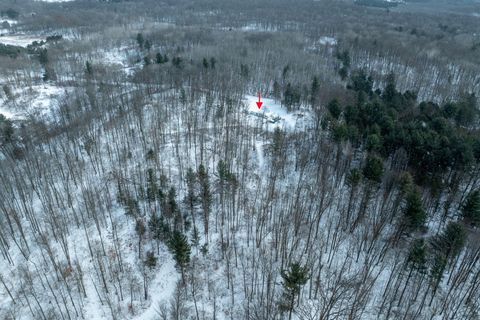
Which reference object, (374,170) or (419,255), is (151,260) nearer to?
(419,255)

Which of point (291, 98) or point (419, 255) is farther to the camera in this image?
point (291, 98)

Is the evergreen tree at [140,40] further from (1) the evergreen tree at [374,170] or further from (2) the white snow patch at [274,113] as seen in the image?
(1) the evergreen tree at [374,170]

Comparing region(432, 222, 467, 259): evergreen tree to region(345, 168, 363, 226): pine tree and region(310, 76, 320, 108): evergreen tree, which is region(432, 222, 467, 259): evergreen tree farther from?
region(310, 76, 320, 108): evergreen tree

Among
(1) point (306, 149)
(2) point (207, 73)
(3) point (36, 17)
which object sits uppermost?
(3) point (36, 17)

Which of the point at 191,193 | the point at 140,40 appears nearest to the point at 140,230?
the point at 191,193

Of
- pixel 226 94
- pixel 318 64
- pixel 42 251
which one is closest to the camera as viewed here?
pixel 42 251

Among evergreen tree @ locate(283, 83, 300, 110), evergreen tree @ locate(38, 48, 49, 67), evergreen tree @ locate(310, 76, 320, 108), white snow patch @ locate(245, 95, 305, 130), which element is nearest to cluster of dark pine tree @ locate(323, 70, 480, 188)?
white snow patch @ locate(245, 95, 305, 130)

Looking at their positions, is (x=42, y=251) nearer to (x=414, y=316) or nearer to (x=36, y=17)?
(x=414, y=316)

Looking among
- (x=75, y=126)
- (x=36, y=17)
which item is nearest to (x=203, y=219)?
(x=75, y=126)
